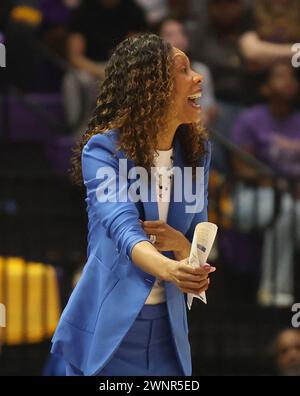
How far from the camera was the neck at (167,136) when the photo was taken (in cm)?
432

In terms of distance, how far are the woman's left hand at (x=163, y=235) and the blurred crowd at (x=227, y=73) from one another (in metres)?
4.11

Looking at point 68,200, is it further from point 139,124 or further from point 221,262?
point 139,124

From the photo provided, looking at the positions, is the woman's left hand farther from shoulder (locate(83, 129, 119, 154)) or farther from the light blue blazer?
shoulder (locate(83, 129, 119, 154))

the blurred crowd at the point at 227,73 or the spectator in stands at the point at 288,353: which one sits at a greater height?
the blurred crowd at the point at 227,73

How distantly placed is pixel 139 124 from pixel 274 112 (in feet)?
16.0

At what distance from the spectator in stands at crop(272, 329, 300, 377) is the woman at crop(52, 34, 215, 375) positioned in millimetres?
3577

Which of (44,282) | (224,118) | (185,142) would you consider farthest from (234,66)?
(185,142)

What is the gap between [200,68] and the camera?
9219 mm

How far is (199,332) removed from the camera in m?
8.37

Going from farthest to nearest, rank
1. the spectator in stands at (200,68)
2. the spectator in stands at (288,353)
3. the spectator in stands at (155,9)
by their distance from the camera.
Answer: the spectator in stands at (155,9)
the spectator in stands at (200,68)
the spectator in stands at (288,353)

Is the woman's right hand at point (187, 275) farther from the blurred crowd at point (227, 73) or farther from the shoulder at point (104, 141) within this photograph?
the blurred crowd at point (227, 73)

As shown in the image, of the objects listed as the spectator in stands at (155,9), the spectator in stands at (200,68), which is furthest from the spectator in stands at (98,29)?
the spectator in stands at (200,68)

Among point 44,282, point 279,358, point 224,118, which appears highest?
point 224,118

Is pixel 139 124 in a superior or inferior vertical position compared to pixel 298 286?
superior
